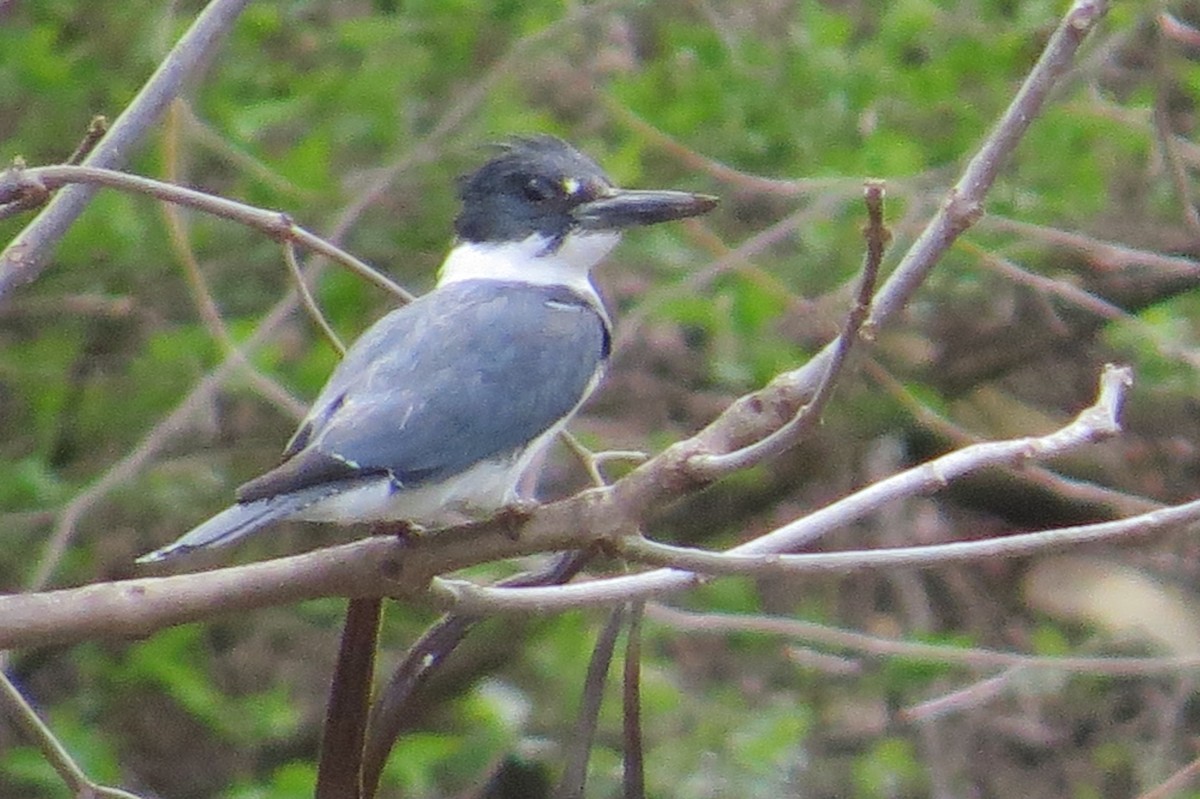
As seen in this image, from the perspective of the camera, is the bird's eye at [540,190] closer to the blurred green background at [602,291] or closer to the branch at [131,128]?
the blurred green background at [602,291]

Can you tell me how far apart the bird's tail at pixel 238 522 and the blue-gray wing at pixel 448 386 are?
14 millimetres

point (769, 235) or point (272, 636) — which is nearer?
point (769, 235)

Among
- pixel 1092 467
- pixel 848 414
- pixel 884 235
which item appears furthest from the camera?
pixel 1092 467

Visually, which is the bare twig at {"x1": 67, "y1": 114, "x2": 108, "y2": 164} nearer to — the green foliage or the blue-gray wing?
the blue-gray wing

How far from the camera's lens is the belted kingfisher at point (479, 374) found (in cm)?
177

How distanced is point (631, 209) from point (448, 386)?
48cm

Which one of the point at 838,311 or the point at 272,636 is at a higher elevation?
the point at 838,311

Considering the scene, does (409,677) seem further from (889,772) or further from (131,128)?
(889,772)

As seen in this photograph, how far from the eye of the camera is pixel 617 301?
3.71 meters

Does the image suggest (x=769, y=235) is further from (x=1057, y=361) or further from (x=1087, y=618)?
(x=1087, y=618)

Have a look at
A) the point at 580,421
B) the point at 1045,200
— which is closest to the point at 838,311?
the point at 1045,200

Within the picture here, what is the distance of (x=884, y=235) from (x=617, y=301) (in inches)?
102

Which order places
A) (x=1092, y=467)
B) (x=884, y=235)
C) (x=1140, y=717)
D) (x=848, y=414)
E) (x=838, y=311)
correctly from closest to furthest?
(x=884, y=235), (x=838, y=311), (x=848, y=414), (x=1092, y=467), (x=1140, y=717)

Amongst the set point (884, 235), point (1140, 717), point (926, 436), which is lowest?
point (1140, 717)
